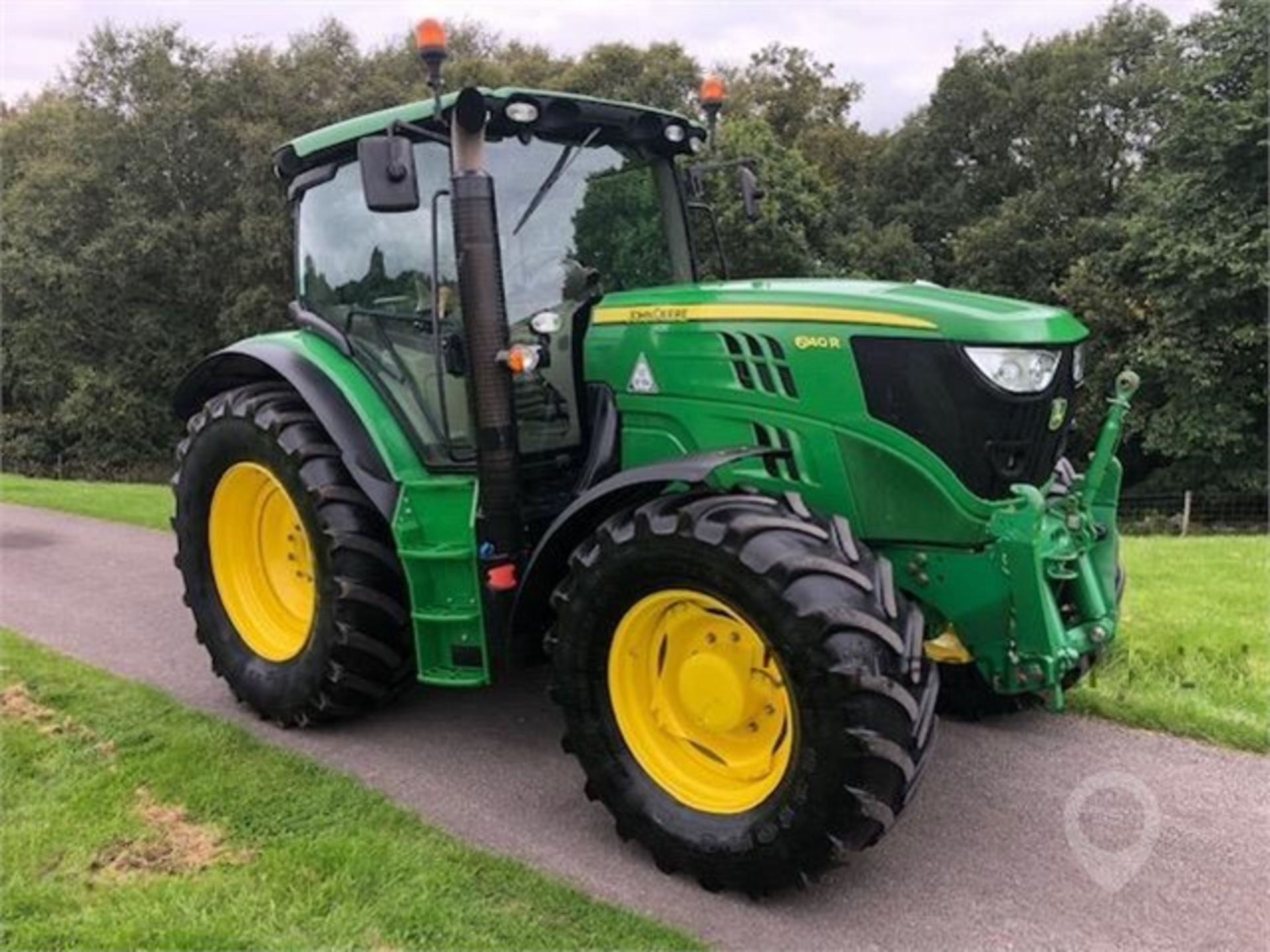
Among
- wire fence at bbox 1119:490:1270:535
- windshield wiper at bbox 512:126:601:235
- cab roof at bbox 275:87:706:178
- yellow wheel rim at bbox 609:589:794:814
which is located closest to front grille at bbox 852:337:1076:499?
yellow wheel rim at bbox 609:589:794:814

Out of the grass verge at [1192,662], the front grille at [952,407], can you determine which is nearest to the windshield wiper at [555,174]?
the front grille at [952,407]

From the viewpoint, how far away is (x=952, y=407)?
3.35 m

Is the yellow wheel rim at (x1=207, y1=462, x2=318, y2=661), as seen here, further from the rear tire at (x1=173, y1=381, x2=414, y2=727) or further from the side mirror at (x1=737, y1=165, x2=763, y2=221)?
the side mirror at (x1=737, y1=165, x2=763, y2=221)

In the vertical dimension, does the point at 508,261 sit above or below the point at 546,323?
above

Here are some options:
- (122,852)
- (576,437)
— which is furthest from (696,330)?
(122,852)

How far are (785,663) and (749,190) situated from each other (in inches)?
99.4

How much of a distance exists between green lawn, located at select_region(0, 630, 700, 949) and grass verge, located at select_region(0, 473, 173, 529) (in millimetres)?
5886

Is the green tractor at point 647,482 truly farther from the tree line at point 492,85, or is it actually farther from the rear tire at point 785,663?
the tree line at point 492,85

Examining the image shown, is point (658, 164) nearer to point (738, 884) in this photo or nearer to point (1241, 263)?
point (738, 884)

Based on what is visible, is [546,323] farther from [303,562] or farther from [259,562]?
[259,562]

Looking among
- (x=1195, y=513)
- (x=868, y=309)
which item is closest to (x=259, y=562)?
(x=868, y=309)

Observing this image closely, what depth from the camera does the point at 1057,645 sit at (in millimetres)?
3246

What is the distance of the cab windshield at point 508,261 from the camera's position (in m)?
4.18

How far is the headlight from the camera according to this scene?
3.33m
